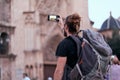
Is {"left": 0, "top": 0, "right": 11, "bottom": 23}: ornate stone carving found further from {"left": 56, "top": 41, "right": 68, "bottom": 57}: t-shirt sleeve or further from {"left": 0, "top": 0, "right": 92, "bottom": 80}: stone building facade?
{"left": 56, "top": 41, "right": 68, "bottom": 57}: t-shirt sleeve

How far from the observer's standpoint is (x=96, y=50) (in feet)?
14.3

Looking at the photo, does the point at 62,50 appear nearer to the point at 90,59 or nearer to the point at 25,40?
the point at 90,59

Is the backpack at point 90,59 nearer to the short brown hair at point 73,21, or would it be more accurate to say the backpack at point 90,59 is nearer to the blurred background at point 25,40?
the short brown hair at point 73,21

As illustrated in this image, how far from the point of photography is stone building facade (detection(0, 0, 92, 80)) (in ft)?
73.0

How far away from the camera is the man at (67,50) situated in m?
4.22

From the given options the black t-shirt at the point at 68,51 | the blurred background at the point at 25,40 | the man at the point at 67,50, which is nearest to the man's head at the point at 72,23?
the man at the point at 67,50

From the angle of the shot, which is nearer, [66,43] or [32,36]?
[66,43]

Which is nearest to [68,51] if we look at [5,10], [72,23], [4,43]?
[72,23]

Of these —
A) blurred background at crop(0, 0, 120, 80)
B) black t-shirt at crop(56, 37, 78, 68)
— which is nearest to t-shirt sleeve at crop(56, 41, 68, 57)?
black t-shirt at crop(56, 37, 78, 68)

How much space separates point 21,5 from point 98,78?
19.2 meters

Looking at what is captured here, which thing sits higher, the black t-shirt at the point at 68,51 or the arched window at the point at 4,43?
the black t-shirt at the point at 68,51

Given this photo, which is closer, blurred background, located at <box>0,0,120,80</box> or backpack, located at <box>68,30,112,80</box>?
backpack, located at <box>68,30,112,80</box>

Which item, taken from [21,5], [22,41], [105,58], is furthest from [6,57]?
[105,58]

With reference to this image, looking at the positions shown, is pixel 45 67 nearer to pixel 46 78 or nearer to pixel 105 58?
pixel 46 78
